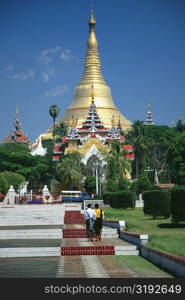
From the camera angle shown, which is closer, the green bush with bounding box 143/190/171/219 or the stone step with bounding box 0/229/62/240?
the stone step with bounding box 0/229/62/240

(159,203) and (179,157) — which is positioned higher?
(179,157)

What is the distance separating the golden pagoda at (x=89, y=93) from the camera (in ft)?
330

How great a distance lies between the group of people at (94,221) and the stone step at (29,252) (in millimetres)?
2922

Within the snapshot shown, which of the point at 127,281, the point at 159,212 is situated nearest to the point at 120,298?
the point at 127,281

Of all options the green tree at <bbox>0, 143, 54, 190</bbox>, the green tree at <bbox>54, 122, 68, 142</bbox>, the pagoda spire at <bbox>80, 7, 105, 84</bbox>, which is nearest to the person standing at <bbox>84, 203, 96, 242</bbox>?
the green tree at <bbox>0, 143, 54, 190</bbox>

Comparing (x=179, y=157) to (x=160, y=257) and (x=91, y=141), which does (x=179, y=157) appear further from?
(x=160, y=257)

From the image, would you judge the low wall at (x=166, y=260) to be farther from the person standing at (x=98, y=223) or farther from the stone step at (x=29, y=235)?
the stone step at (x=29, y=235)

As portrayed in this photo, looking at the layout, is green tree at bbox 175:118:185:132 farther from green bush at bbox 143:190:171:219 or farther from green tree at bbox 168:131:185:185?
green bush at bbox 143:190:171:219

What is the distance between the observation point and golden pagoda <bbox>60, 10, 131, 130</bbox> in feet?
330

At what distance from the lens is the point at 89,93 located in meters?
101

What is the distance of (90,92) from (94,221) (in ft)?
274

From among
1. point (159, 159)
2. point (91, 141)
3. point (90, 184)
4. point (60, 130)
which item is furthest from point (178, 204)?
point (60, 130)

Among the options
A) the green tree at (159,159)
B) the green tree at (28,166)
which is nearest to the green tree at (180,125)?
the green tree at (159,159)

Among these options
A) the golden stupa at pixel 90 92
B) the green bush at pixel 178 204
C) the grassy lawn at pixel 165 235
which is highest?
the golden stupa at pixel 90 92
